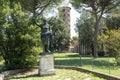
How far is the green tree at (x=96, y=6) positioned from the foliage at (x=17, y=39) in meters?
16.2

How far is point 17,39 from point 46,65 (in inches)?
154

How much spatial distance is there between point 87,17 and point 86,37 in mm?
4444

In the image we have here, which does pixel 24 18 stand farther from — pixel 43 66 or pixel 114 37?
pixel 114 37

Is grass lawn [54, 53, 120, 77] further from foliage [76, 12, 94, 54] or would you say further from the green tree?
foliage [76, 12, 94, 54]

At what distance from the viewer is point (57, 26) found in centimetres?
5669

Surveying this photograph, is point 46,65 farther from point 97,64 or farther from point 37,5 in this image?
point 37,5

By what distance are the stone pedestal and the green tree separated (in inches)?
729

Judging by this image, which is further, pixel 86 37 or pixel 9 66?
pixel 86 37

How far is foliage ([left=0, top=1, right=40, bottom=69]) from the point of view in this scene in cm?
1691

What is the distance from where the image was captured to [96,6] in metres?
33.0

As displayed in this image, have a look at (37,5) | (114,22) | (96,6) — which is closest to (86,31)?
(114,22)

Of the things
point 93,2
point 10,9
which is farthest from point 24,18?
point 93,2

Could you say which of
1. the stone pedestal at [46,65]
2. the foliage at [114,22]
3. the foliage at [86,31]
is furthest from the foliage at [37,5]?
the foliage at [114,22]

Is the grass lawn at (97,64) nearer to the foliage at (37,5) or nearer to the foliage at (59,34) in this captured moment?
the foliage at (37,5)
